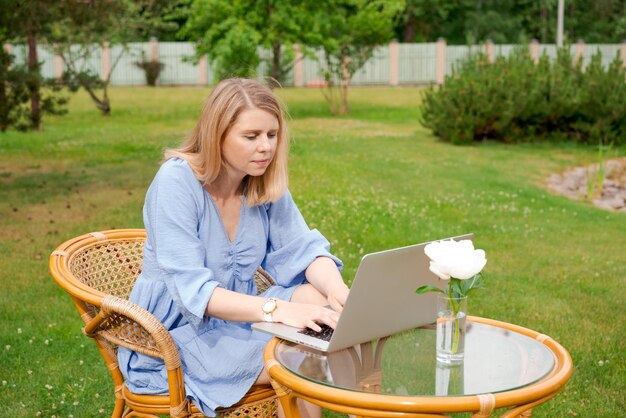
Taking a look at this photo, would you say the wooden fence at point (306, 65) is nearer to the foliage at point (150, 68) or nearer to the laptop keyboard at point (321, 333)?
the foliage at point (150, 68)

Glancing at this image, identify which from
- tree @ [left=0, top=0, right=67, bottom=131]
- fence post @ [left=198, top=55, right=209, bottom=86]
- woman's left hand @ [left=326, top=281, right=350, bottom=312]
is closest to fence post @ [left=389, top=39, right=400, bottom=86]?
fence post @ [left=198, top=55, right=209, bottom=86]

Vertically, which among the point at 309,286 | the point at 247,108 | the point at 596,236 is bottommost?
the point at 596,236

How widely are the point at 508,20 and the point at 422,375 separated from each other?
44.1 metres

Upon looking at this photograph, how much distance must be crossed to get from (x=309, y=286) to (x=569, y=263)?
15.5 ft

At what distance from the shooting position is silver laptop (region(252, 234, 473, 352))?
257 centimetres

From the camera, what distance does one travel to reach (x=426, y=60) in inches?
1428

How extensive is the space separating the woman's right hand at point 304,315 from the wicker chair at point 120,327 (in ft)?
1.12

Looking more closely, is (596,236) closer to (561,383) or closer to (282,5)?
(561,383)

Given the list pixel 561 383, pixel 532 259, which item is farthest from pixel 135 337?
pixel 532 259

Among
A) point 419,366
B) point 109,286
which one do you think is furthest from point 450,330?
point 109,286

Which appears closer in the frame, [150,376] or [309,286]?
[150,376]

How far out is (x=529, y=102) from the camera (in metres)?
15.6

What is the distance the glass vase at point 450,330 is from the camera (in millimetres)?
2723

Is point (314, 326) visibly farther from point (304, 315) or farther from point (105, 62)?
point (105, 62)
